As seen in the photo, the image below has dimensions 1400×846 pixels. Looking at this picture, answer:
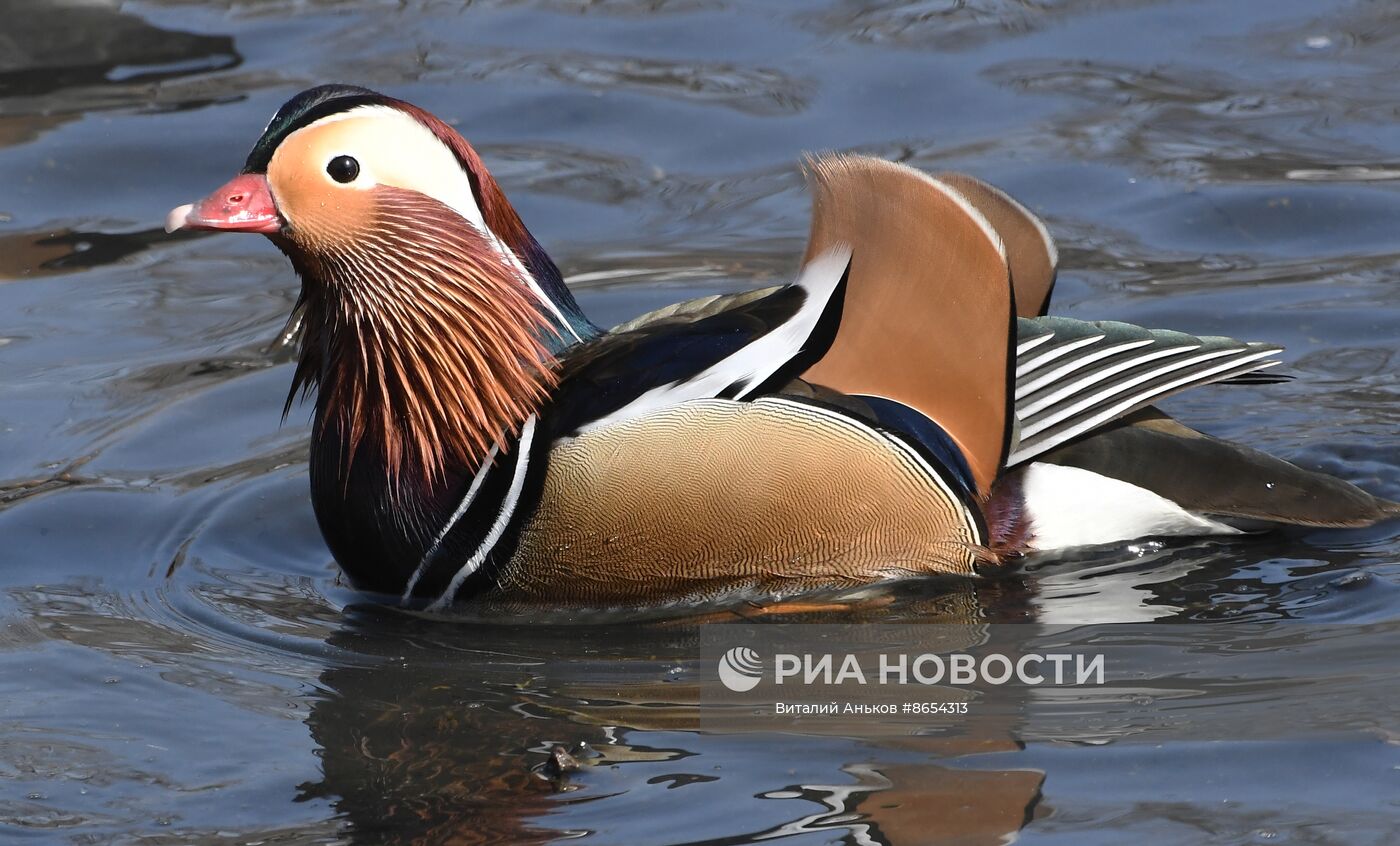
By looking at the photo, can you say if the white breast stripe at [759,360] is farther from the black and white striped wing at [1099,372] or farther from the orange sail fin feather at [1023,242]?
the orange sail fin feather at [1023,242]

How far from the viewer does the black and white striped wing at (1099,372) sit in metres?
5.24

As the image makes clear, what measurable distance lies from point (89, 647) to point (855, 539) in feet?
6.81

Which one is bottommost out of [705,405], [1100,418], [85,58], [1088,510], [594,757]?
[594,757]

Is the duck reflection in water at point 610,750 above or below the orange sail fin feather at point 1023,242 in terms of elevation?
below

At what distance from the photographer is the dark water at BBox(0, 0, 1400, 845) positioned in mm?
4234

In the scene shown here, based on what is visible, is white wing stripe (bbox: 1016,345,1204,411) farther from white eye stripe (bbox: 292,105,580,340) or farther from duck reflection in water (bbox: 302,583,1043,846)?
white eye stripe (bbox: 292,105,580,340)

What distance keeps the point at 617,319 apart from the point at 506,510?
2.60 m

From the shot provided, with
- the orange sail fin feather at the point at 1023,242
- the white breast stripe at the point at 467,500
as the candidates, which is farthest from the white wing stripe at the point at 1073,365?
the white breast stripe at the point at 467,500

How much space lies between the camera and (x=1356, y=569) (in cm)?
522

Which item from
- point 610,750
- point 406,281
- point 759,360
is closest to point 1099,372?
point 759,360

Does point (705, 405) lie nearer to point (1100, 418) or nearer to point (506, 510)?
point (506, 510)

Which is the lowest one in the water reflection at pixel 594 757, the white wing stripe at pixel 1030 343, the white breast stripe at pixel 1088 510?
the water reflection at pixel 594 757

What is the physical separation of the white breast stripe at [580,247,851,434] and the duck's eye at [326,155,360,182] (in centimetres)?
90

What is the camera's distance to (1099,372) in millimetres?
5281
